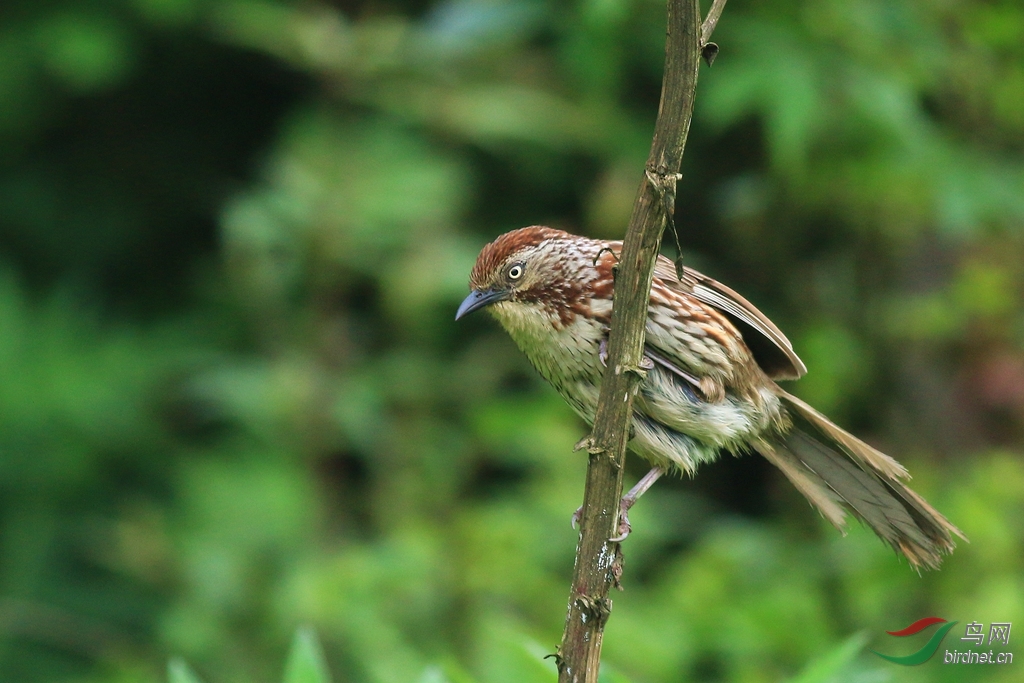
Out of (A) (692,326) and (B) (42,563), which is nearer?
(A) (692,326)

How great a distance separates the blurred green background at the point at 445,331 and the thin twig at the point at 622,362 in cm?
195

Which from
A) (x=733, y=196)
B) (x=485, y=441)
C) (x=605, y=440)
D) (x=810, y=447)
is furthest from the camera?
(x=733, y=196)

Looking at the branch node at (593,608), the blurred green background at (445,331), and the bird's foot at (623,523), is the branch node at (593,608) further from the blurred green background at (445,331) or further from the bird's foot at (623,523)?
the blurred green background at (445,331)

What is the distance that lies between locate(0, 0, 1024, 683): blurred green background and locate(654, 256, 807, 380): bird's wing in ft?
5.44

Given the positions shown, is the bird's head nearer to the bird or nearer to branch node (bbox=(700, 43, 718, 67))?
the bird

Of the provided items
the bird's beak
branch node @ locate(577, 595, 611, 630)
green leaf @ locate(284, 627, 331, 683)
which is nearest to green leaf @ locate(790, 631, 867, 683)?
branch node @ locate(577, 595, 611, 630)

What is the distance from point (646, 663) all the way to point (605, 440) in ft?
8.49

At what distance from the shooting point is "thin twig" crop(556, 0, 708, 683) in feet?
6.07

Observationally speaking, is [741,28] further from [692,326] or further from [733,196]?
[692,326]

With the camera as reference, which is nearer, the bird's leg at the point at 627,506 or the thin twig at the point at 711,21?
the thin twig at the point at 711,21

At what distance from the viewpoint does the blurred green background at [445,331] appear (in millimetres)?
4594

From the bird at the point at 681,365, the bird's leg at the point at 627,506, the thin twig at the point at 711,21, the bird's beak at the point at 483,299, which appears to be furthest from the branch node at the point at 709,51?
the bird's beak at the point at 483,299

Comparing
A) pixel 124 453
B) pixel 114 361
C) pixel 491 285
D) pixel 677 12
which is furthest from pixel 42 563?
pixel 677 12

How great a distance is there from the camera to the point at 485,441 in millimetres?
4812
